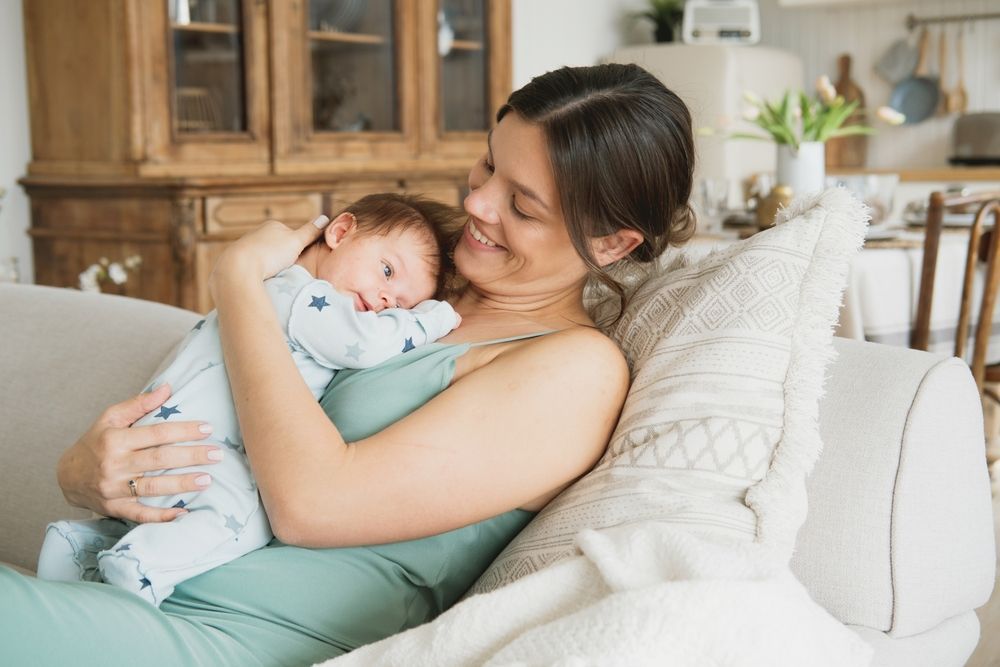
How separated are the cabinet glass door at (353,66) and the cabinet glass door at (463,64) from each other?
0.74 feet

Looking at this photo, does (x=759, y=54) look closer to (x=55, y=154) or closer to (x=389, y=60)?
(x=389, y=60)

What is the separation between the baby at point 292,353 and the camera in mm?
1130

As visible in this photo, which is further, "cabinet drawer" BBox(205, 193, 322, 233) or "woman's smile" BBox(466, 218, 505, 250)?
"cabinet drawer" BBox(205, 193, 322, 233)

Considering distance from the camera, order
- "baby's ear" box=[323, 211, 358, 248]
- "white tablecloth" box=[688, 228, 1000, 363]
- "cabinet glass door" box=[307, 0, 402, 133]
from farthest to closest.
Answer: "cabinet glass door" box=[307, 0, 402, 133] < "white tablecloth" box=[688, 228, 1000, 363] < "baby's ear" box=[323, 211, 358, 248]

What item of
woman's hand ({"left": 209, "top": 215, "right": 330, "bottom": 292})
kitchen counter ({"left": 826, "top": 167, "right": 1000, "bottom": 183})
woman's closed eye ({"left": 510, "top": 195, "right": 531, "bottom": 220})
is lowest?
kitchen counter ({"left": 826, "top": 167, "right": 1000, "bottom": 183})

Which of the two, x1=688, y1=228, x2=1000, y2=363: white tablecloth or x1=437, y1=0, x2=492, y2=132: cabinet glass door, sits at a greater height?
x1=437, y1=0, x2=492, y2=132: cabinet glass door

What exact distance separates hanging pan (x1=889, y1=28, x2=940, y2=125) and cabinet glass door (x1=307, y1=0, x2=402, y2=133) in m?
2.48

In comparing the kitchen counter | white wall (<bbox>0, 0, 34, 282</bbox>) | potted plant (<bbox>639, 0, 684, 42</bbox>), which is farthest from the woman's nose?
potted plant (<bbox>639, 0, 684, 42</bbox>)

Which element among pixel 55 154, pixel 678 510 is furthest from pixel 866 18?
pixel 678 510

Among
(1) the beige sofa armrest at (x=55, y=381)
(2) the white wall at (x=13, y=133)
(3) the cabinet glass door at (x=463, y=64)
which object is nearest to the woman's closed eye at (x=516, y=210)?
(1) the beige sofa armrest at (x=55, y=381)

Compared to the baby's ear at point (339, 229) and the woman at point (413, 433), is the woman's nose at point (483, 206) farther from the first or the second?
the baby's ear at point (339, 229)

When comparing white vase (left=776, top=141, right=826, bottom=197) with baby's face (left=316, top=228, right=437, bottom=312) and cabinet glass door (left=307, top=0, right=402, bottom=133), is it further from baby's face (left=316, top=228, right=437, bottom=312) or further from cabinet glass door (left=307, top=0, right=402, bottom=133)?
baby's face (left=316, top=228, right=437, bottom=312)

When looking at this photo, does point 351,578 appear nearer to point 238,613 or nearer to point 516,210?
point 238,613

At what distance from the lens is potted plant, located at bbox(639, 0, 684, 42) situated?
5242 millimetres
